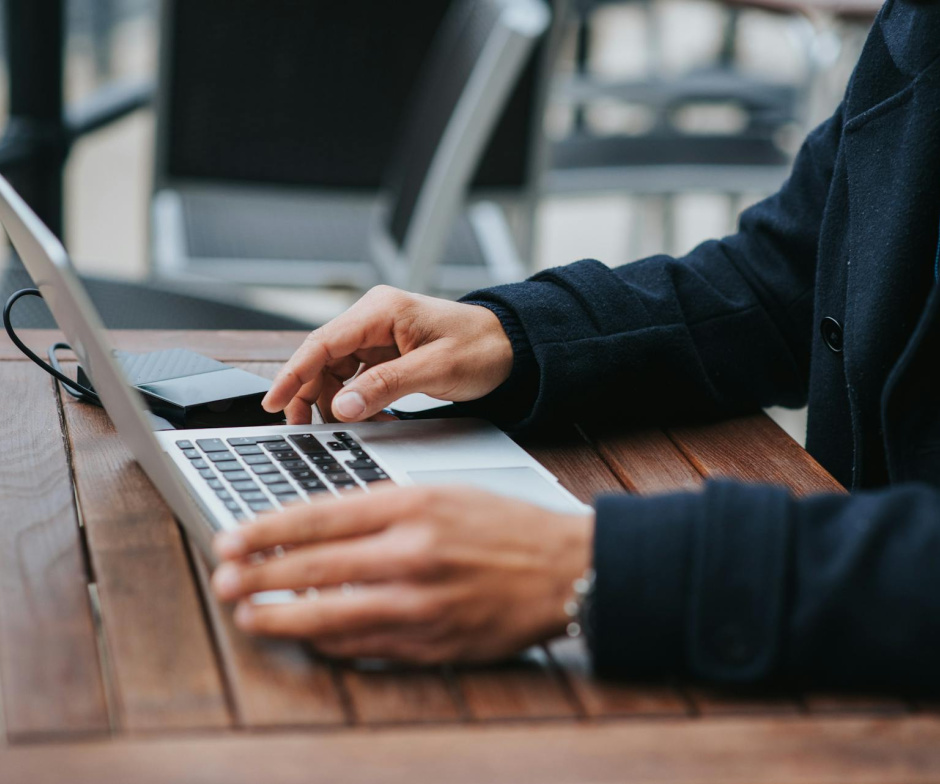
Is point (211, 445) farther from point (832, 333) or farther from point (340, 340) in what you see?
point (832, 333)

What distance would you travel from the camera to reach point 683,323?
3.19 ft

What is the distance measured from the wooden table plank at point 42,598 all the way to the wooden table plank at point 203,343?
19 cm

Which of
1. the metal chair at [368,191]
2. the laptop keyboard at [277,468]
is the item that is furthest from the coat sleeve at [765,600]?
the metal chair at [368,191]

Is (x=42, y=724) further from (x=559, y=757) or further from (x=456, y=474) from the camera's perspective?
(x=456, y=474)

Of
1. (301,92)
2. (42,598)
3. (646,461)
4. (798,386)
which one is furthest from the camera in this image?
(301,92)

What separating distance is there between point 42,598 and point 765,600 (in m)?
0.36

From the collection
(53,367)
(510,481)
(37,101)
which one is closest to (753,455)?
(510,481)

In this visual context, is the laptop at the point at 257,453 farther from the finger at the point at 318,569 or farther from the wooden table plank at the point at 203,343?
the wooden table plank at the point at 203,343

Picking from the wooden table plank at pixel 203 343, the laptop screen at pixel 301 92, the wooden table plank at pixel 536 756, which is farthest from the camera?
the laptop screen at pixel 301 92

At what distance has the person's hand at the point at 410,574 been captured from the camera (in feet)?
1.84

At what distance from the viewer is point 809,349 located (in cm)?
108

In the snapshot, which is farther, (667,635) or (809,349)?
(809,349)

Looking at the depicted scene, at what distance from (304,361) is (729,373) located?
352 millimetres

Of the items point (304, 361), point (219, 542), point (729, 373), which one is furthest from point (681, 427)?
point (219, 542)
